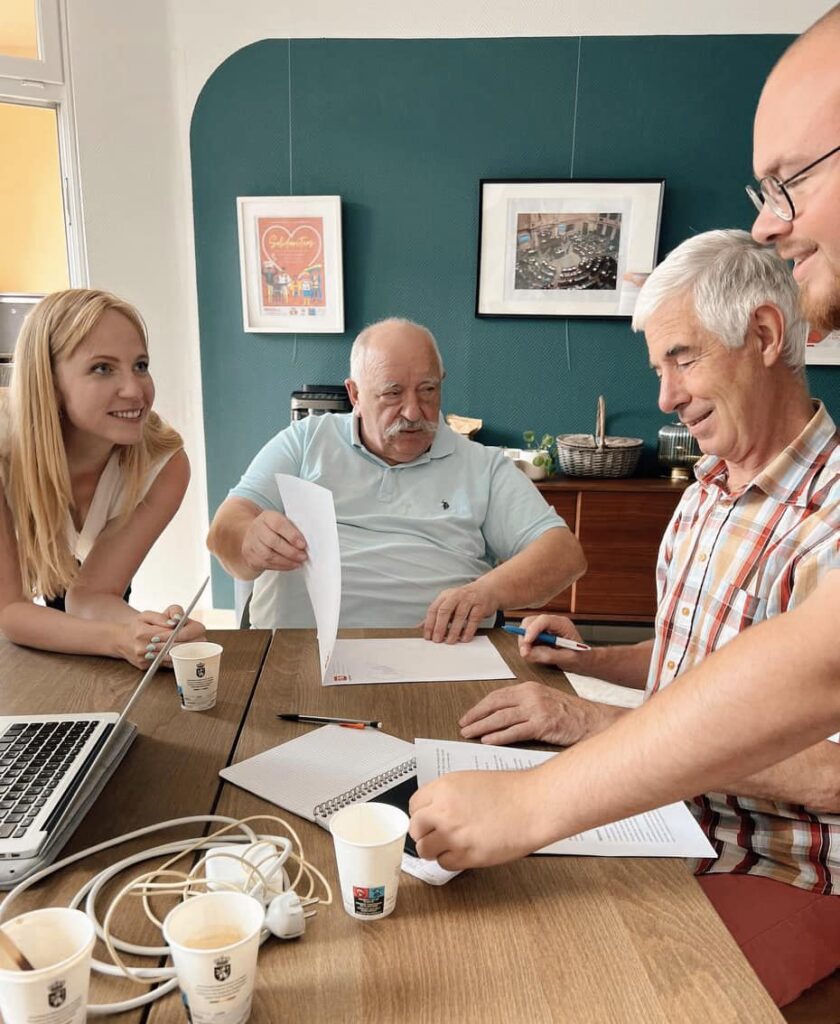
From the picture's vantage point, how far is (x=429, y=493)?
2.07 metres

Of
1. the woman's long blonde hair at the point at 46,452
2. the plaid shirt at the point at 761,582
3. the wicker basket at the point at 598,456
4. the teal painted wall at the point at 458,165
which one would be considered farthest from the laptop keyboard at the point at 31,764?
the teal painted wall at the point at 458,165

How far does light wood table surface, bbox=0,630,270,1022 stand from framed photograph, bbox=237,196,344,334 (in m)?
2.45

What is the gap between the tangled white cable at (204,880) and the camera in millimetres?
679

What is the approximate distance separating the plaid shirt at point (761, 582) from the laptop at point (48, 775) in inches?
32.5

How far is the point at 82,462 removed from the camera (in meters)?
1.98

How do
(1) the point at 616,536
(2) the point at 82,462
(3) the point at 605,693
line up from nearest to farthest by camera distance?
(2) the point at 82,462
(3) the point at 605,693
(1) the point at 616,536

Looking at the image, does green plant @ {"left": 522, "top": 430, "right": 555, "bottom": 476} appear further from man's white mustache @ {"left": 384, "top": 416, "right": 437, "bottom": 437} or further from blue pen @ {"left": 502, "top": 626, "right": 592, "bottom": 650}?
blue pen @ {"left": 502, "top": 626, "right": 592, "bottom": 650}

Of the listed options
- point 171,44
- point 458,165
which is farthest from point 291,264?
point 171,44

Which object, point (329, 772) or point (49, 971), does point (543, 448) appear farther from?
point (49, 971)

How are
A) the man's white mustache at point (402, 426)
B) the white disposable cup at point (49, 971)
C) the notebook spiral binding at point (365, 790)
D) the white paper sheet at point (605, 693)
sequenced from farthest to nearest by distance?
1. the white paper sheet at point (605, 693)
2. the man's white mustache at point (402, 426)
3. the notebook spiral binding at point (365, 790)
4. the white disposable cup at point (49, 971)

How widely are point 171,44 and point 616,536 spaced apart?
296 cm

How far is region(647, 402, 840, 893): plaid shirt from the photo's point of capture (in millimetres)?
1073

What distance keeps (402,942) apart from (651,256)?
3455mm

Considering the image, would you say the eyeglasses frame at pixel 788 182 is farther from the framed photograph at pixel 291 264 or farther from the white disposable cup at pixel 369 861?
the framed photograph at pixel 291 264
